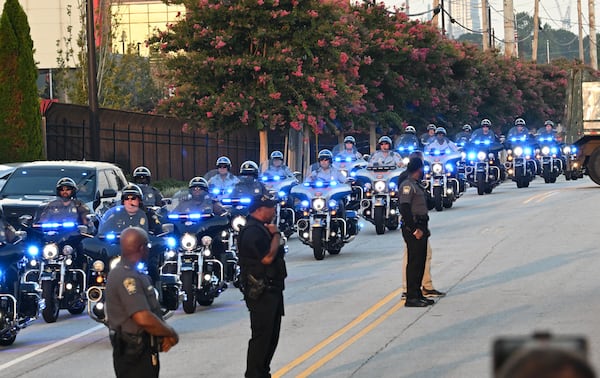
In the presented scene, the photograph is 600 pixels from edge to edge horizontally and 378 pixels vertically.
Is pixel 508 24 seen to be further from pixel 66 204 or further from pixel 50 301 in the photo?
pixel 50 301

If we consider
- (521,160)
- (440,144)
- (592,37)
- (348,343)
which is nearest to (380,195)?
(440,144)

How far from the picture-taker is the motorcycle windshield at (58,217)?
56.2 feet

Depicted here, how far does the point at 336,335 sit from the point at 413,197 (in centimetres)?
288

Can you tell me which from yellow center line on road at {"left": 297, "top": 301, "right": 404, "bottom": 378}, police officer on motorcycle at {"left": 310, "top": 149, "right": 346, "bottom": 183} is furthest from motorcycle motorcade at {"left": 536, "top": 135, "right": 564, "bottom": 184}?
yellow center line on road at {"left": 297, "top": 301, "right": 404, "bottom": 378}

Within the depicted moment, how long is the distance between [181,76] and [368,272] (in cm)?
1983

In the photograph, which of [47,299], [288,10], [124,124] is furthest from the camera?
[124,124]

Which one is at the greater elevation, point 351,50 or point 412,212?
point 351,50

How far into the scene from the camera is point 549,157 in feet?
145

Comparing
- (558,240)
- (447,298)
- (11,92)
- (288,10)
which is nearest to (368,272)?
(447,298)

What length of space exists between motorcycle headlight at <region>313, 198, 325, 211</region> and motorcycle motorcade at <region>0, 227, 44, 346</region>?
9723mm

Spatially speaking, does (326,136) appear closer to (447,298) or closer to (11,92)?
(11,92)

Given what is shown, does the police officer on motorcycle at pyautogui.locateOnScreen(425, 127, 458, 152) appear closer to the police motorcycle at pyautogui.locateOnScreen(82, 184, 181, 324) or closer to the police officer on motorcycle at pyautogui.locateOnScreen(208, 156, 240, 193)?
the police officer on motorcycle at pyautogui.locateOnScreen(208, 156, 240, 193)

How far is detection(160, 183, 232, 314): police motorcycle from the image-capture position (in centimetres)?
1669

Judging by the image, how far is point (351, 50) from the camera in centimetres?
4456
